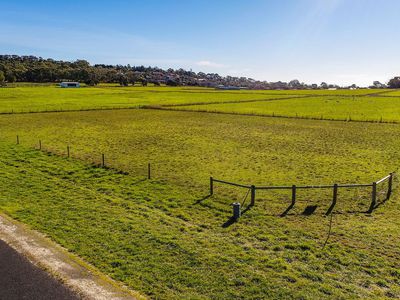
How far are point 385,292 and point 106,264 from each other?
905 centimetres

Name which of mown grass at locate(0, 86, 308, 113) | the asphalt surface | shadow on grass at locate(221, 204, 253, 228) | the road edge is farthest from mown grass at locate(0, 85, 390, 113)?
the asphalt surface

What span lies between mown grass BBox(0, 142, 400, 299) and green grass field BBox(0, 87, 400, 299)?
0.05 meters

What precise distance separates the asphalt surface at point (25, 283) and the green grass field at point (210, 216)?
1616 millimetres

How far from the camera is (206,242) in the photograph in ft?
47.4

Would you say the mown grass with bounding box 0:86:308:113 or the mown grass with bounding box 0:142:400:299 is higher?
the mown grass with bounding box 0:142:400:299

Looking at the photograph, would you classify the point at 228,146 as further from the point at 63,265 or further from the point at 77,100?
the point at 77,100

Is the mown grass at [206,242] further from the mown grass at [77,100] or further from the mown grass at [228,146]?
the mown grass at [77,100]

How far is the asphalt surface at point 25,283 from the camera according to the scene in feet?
35.0

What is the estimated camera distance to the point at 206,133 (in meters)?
46.3

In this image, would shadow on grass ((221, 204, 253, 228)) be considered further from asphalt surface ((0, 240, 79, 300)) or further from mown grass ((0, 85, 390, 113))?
mown grass ((0, 85, 390, 113))

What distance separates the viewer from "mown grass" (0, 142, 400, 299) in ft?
37.4

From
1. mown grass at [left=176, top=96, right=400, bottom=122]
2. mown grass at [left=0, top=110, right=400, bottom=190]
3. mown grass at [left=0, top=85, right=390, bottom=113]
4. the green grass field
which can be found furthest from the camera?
mown grass at [left=0, top=85, right=390, bottom=113]

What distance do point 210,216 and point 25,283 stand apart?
8.66 metres

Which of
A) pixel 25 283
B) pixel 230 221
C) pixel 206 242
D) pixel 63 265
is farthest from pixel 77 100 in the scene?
pixel 25 283
